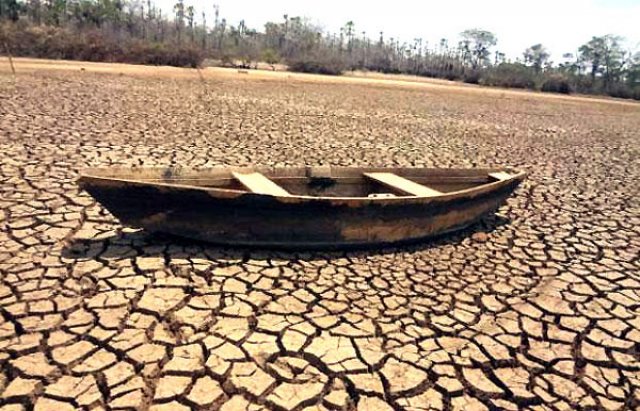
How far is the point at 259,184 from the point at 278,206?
0.53 metres

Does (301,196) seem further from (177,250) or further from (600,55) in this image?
(600,55)

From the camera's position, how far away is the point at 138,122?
9984mm

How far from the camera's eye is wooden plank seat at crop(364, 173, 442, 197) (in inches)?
189

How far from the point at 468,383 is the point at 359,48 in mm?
97279

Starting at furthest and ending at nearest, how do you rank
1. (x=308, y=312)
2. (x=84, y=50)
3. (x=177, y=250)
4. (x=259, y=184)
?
(x=84, y=50), (x=259, y=184), (x=177, y=250), (x=308, y=312)

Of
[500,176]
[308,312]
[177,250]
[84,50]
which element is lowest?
[308,312]

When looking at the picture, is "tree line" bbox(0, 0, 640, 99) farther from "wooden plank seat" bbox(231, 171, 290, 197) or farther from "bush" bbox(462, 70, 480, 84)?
"wooden plank seat" bbox(231, 171, 290, 197)

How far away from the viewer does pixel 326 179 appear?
5023 mm

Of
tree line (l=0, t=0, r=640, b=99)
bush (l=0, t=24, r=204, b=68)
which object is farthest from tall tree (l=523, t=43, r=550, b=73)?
bush (l=0, t=24, r=204, b=68)

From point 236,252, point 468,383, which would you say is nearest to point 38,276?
point 236,252

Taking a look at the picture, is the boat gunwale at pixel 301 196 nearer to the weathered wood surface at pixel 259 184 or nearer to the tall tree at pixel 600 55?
the weathered wood surface at pixel 259 184

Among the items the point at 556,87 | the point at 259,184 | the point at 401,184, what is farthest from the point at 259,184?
the point at 556,87

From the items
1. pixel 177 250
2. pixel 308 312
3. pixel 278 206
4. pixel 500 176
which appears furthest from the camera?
pixel 500 176

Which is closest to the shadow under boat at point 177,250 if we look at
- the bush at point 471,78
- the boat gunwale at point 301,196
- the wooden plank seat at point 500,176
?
the boat gunwale at point 301,196
